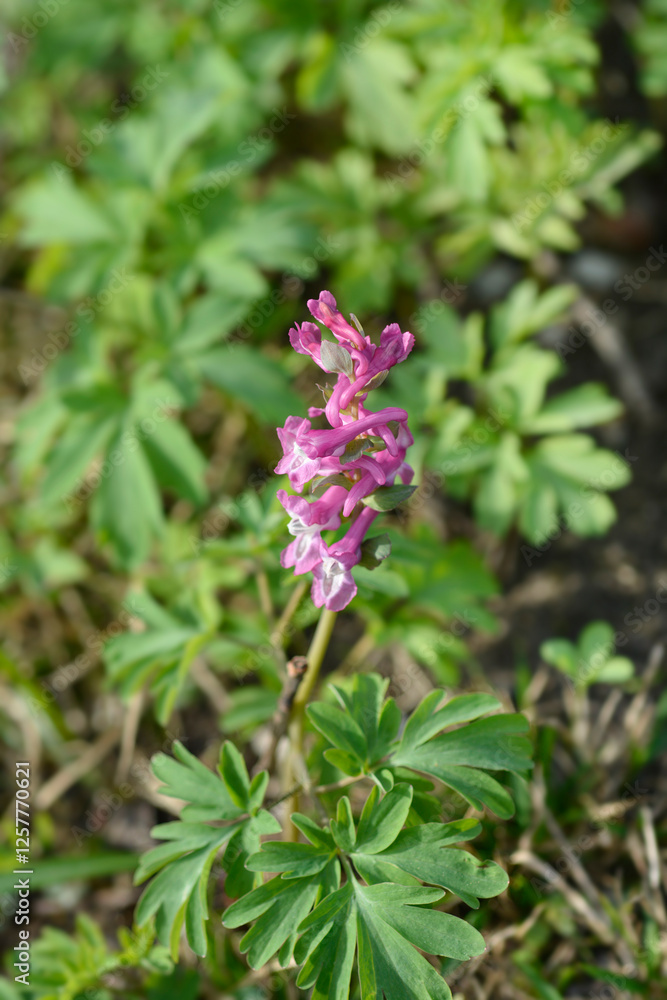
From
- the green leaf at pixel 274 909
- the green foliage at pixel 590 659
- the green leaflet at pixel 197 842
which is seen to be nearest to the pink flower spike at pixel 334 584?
the green leaflet at pixel 197 842

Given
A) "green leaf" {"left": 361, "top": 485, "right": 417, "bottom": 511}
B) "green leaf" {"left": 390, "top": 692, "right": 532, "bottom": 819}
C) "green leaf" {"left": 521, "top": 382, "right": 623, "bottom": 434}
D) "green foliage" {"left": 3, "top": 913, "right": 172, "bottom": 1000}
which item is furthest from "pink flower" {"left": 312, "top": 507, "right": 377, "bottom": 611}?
"green leaf" {"left": 521, "top": 382, "right": 623, "bottom": 434}

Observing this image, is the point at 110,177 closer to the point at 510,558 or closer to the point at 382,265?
Result: the point at 382,265

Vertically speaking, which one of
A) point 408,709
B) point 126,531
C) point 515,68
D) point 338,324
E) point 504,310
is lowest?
point 408,709

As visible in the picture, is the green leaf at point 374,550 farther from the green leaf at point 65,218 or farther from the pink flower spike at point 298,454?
the green leaf at point 65,218

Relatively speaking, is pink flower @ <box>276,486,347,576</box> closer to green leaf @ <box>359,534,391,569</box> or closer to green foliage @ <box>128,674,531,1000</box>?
green leaf @ <box>359,534,391,569</box>

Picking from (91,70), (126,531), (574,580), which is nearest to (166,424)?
(126,531)

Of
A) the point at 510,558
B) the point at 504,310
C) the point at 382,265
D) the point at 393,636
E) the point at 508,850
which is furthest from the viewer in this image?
the point at 382,265
